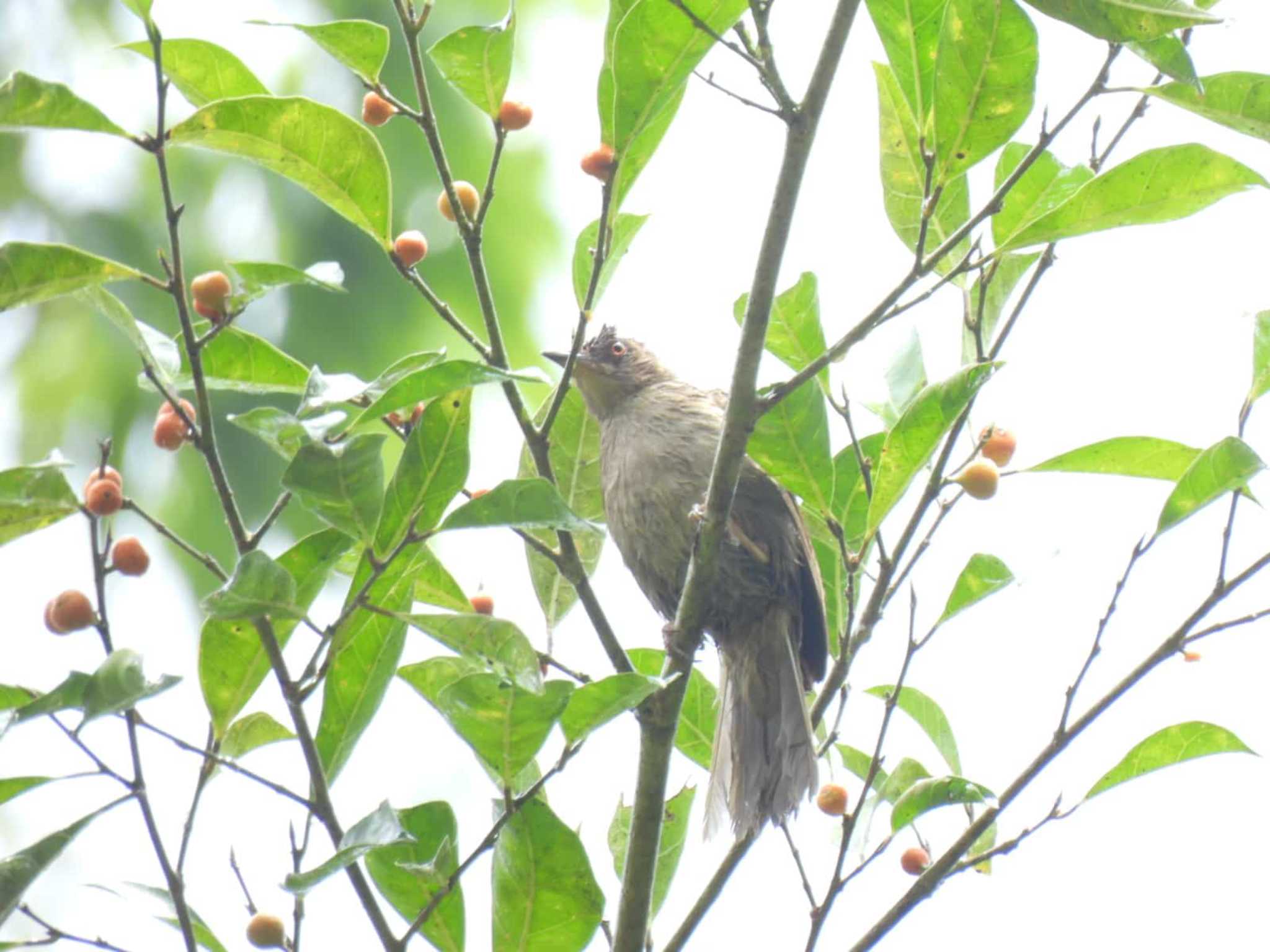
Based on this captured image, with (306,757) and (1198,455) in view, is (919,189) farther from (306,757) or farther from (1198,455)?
(306,757)

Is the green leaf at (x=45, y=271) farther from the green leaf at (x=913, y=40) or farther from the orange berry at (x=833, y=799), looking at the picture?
the orange berry at (x=833, y=799)

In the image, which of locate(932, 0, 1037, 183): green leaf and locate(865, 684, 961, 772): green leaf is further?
locate(865, 684, 961, 772): green leaf

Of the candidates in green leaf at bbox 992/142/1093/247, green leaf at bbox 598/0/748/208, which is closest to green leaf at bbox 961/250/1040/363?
green leaf at bbox 992/142/1093/247

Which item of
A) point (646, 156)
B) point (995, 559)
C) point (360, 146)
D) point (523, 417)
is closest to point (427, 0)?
point (360, 146)

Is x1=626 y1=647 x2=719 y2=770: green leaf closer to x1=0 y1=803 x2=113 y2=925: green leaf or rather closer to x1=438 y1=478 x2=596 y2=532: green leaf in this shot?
x1=438 y1=478 x2=596 y2=532: green leaf

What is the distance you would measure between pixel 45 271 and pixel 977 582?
5.77 feet

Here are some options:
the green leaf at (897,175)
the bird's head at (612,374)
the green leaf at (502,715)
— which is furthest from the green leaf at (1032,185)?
the bird's head at (612,374)

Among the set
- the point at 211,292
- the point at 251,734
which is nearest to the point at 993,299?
the point at 211,292

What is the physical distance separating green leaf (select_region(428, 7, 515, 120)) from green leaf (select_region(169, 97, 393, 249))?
19 centimetres

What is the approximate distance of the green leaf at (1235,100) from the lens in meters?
2.30

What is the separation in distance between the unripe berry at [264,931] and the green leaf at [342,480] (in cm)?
65

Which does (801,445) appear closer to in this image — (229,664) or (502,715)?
(502,715)

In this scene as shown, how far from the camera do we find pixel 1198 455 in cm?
257

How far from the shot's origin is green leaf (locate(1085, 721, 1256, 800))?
272 centimetres
